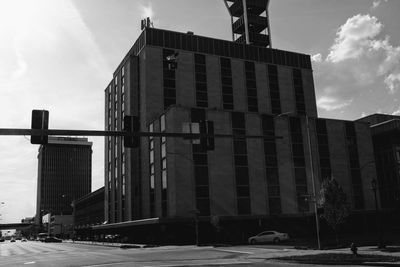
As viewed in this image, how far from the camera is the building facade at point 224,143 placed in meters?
56.8

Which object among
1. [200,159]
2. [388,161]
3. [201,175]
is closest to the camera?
[201,175]

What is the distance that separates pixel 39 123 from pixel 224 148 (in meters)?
44.0

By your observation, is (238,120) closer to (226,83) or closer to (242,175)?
(242,175)

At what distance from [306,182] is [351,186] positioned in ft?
26.9

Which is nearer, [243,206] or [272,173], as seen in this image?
[243,206]

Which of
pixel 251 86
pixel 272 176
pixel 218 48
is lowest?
pixel 272 176

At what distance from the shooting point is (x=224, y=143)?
58.8 meters

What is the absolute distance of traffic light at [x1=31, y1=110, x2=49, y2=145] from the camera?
51.2 ft

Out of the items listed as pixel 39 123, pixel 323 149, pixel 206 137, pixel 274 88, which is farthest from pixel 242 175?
pixel 39 123

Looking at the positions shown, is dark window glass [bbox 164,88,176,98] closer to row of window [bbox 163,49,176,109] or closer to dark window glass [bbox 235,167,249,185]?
row of window [bbox 163,49,176,109]

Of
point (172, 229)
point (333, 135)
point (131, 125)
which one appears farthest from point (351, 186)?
point (131, 125)

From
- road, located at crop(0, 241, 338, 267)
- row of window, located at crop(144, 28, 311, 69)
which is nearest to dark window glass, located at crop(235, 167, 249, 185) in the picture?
road, located at crop(0, 241, 338, 267)

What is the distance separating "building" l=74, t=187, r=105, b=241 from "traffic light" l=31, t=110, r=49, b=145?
299ft

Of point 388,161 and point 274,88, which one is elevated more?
point 274,88
